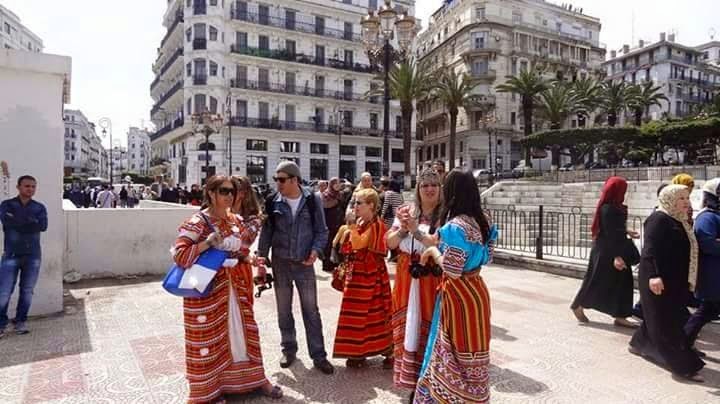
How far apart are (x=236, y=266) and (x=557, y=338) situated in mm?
3594

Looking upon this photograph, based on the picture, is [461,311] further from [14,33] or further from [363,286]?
[14,33]

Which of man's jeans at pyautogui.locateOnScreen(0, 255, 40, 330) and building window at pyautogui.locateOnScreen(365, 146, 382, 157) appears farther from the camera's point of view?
building window at pyautogui.locateOnScreen(365, 146, 382, 157)

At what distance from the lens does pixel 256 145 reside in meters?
41.2

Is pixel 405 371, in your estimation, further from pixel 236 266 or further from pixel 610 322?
pixel 610 322

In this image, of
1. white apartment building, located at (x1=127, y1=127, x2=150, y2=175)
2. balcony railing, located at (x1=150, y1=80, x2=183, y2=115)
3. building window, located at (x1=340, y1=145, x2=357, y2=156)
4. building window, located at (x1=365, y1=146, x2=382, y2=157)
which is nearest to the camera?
balcony railing, located at (x1=150, y1=80, x2=183, y2=115)

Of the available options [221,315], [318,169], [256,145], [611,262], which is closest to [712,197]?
[611,262]

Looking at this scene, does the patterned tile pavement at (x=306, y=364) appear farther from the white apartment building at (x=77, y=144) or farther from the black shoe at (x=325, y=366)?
the white apartment building at (x=77, y=144)

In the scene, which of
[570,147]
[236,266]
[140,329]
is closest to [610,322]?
[236,266]

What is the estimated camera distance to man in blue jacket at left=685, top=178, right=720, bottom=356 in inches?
169

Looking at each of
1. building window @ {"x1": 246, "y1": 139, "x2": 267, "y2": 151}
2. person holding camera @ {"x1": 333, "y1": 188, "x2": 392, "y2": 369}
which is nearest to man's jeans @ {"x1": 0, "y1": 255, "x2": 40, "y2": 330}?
person holding camera @ {"x1": 333, "y1": 188, "x2": 392, "y2": 369}

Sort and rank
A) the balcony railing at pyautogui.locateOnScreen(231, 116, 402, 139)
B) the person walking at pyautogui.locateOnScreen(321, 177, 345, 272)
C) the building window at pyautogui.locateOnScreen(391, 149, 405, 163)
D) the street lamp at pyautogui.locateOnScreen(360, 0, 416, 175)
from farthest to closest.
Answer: the building window at pyautogui.locateOnScreen(391, 149, 405, 163) → the balcony railing at pyautogui.locateOnScreen(231, 116, 402, 139) → the street lamp at pyautogui.locateOnScreen(360, 0, 416, 175) → the person walking at pyautogui.locateOnScreen(321, 177, 345, 272)

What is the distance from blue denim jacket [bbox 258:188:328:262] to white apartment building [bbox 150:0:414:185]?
34276 millimetres

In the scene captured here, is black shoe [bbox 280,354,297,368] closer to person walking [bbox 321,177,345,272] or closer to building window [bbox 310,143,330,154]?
person walking [bbox 321,177,345,272]

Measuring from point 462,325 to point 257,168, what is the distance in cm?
3947
